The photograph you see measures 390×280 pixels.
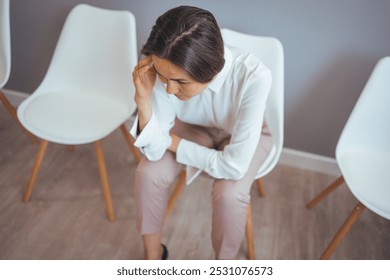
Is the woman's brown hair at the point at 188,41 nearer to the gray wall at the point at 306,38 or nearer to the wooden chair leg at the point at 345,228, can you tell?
the gray wall at the point at 306,38

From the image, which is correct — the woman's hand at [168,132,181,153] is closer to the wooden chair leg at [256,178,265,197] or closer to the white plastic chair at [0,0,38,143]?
the wooden chair leg at [256,178,265,197]

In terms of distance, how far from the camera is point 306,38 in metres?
1.47

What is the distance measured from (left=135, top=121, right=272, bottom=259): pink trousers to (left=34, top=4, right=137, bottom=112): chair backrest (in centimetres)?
41

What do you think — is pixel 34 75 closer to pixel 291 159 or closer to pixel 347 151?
pixel 291 159

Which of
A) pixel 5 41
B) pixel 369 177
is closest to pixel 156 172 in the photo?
pixel 369 177

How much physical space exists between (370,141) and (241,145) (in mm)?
607

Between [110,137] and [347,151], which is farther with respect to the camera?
[110,137]

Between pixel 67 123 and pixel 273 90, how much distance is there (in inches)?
30.6

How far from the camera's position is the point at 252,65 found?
1.12 m

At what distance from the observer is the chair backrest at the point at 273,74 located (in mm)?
1294

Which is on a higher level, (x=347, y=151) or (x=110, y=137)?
(x=347, y=151)

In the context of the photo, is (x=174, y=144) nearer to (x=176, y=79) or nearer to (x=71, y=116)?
(x=176, y=79)
